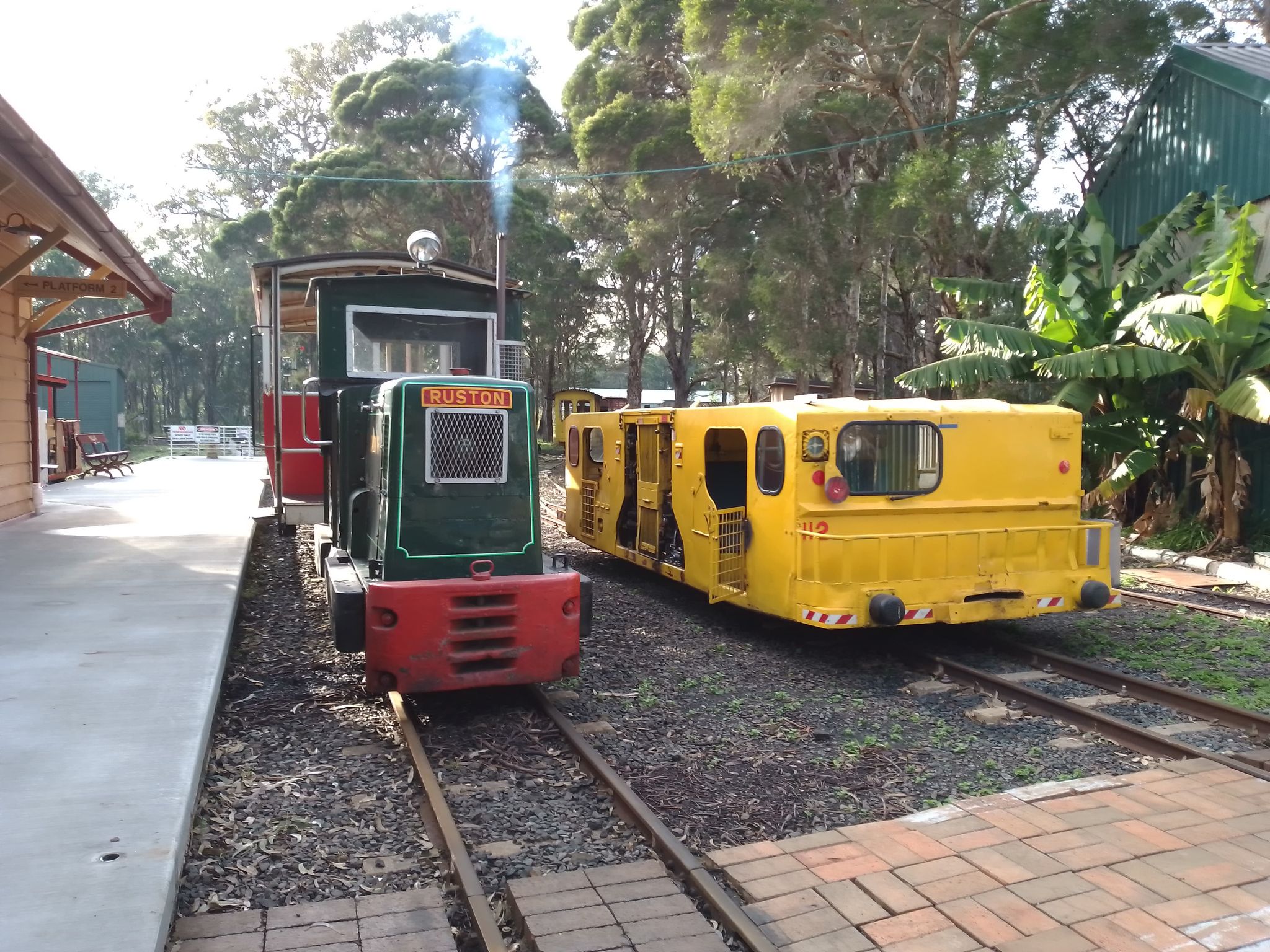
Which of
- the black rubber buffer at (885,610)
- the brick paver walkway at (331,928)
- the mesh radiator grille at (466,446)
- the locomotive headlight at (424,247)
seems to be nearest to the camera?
the brick paver walkway at (331,928)

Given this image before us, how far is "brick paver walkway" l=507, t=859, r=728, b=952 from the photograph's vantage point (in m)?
3.29

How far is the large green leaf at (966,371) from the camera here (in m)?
11.6

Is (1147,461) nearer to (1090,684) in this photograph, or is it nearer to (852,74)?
(1090,684)

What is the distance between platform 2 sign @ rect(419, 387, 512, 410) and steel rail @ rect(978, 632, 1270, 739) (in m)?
4.43

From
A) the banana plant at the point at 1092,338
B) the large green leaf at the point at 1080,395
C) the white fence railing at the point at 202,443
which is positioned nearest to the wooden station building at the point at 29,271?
the banana plant at the point at 1092,338

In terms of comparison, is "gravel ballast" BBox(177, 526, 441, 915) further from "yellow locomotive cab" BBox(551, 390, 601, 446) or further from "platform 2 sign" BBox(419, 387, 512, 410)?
"yellow locomotive cab" BBox(551, 390, 601, 446)

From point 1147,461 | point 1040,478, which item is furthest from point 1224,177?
point 1040,478

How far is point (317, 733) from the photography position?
5.40 meters

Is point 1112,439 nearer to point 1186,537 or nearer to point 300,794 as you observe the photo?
point 1186,537

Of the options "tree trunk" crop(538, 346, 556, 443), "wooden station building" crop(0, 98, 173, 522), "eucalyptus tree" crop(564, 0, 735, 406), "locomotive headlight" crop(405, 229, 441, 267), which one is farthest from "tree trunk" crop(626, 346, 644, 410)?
"locomotive headlight" crop(405, 229, 441, 267)

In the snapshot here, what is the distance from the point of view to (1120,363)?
1032cm

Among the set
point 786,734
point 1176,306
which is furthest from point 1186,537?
point 786,734

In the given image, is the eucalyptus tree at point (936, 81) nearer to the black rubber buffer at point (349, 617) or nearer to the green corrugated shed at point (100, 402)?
the black rubber buffer at point (349, 617)

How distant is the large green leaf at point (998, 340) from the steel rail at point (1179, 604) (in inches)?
126
